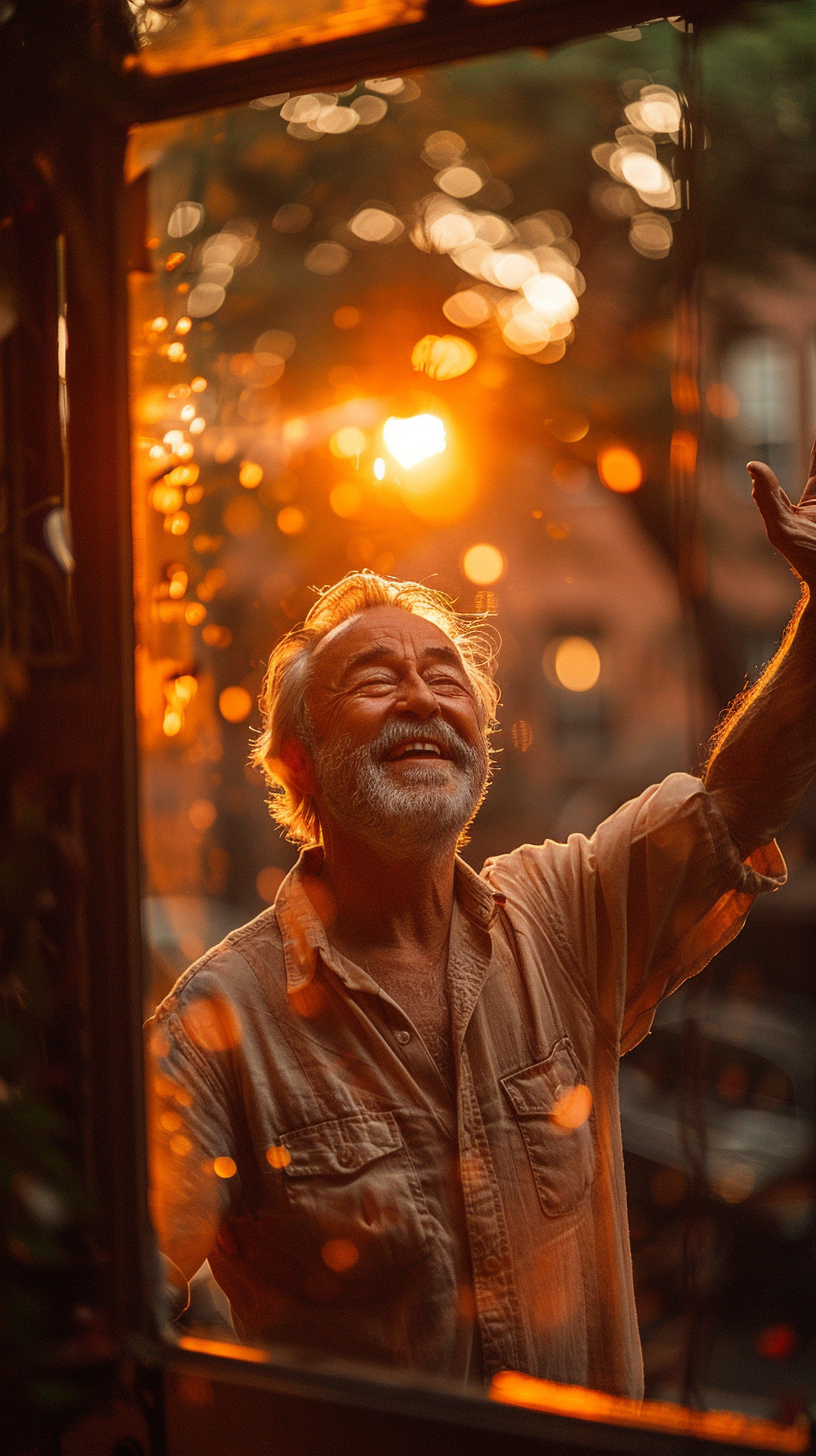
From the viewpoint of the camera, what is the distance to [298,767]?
242cm

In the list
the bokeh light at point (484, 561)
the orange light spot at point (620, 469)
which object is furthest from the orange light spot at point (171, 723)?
the orange light spot at point (620, 469)

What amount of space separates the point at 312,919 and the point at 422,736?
0.42m

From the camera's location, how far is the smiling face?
2.16 m

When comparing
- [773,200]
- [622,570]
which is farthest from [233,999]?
[622,570]

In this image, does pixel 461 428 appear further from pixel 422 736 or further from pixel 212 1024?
pixel 212 1024

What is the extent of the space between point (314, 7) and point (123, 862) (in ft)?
3.78

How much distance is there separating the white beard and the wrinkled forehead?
0.58ft

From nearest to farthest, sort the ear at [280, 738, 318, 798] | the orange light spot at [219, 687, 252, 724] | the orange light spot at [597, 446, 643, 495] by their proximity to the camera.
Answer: the ear at [280, 738, 318, 798] → the orange light spot at [219, 687, 252, 724] → the orange light spot at [597, 446, 643, 495]

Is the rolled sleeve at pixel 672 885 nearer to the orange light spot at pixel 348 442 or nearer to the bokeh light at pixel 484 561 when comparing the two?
the bokeh light at pixel 484 561

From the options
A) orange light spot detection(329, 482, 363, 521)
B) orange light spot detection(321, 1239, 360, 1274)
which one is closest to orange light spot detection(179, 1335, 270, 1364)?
orange light spot detection(321, 1239, 360, 1274)

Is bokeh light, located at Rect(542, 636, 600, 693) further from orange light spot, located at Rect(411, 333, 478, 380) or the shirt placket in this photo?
the shirt placket

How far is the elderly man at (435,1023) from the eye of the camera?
6.09 feet

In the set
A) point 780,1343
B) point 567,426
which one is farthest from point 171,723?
point 567,426

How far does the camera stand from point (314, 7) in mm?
1453
